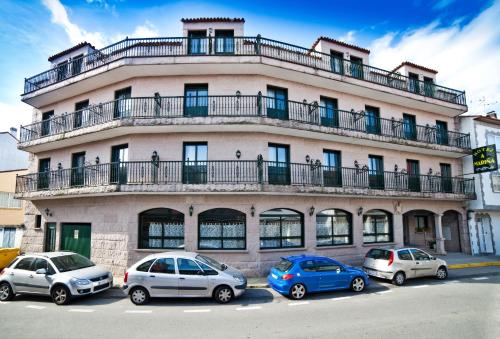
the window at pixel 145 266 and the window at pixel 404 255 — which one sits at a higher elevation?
the window at pixel 145 266

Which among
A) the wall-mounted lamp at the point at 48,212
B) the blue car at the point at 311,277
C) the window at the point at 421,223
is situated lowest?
the blue car at the point at 311,277

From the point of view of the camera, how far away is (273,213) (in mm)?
13375

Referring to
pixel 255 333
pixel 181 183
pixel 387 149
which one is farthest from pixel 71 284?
pixel 387 149

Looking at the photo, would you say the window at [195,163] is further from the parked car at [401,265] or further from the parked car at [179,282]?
the parked car at [401,265]

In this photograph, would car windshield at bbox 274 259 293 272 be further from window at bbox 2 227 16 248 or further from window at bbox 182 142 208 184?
window at bbox 2 227 16 248

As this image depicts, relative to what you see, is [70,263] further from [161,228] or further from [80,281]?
[161,228]

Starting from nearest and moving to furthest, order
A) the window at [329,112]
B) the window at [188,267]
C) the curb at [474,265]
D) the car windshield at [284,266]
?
the window at [188,267] → the car windshield at [284,266] → the curb at [474,265] → the window at [329,112]

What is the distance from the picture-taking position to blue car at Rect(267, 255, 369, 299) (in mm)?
9445

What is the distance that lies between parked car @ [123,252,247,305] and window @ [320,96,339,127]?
1023 centimetres

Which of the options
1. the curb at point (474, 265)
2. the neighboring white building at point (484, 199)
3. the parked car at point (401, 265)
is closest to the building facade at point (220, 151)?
the parked car at point (401, 265)

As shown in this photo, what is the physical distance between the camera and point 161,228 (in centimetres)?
1299

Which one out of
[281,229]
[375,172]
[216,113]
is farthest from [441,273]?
[216,113]

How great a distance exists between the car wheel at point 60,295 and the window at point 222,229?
5.32 metres

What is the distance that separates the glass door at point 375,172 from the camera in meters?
16.1
